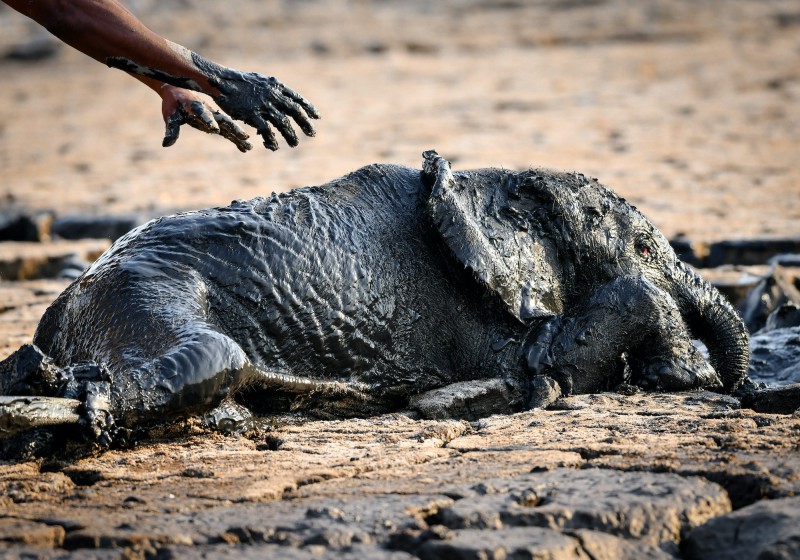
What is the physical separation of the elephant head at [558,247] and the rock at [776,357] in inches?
13.8

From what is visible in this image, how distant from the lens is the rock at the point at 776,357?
499cm

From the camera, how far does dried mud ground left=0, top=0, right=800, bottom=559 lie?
2738 mm

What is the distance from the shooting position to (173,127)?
3.67 m

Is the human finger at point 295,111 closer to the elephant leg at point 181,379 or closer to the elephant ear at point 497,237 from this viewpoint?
the elephant ear at point 497,237

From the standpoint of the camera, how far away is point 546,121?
47.2 feet

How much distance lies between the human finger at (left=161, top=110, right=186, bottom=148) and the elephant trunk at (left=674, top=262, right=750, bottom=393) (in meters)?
2.10

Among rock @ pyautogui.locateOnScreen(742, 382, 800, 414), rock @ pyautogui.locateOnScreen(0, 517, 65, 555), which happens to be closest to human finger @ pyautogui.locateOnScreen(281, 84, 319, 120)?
rock @ pyautogui.locateOnScreen(0, 517, 65, 555)

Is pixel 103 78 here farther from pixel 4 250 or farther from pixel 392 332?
pixel 392 332

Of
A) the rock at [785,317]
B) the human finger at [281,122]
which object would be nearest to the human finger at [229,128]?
the human finger at [281,122]

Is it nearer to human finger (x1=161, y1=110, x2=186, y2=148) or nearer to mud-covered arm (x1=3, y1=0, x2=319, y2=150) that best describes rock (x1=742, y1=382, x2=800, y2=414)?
mud-covered arm (x1=3, y1=0, x2=319, y2=150)

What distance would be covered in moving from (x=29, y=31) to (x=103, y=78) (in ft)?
11.8

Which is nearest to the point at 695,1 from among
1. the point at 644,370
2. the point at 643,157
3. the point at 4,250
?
the point at 643,157

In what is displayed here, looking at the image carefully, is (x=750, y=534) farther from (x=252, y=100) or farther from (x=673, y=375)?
(x=252, y=100)

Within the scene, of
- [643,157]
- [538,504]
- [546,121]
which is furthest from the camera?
[546,121]
